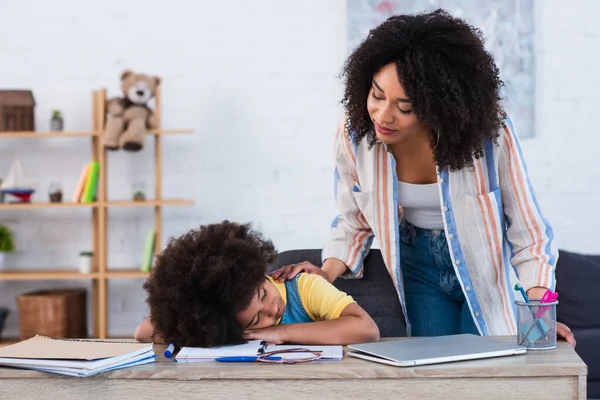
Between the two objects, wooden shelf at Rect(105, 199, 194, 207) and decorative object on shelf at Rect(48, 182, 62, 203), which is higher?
decorative object on shelf at Rect(48, 182, 62, 203)

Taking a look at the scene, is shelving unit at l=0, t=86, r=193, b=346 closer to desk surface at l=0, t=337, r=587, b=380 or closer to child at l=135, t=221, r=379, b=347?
child at l=135, t=221, r=379, b=347

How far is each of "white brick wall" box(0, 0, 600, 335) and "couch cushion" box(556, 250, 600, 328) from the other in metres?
1.29

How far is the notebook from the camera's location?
1.24 m

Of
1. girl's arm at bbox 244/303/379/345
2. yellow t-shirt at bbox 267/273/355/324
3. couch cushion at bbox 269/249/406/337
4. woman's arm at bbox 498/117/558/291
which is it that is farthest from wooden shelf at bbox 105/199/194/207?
girl's arm at bbox 244/303/379/345

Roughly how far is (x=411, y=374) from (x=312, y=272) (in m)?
0.67

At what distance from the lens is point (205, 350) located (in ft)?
4.54

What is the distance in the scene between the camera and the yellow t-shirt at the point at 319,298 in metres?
1.66

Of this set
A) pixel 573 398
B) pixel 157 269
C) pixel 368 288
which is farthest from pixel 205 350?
pixel 368 288

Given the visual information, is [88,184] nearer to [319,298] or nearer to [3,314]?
[3,314]

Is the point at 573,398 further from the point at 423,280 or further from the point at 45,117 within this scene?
the point at 45,117

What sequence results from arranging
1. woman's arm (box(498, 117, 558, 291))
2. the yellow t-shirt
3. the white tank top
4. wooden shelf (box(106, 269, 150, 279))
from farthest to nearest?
wooden shelf (box(106, 269, 150, 279))
the white tank top
woman's arm (box(498, 117, 558, 291))
the yellow t-shirt

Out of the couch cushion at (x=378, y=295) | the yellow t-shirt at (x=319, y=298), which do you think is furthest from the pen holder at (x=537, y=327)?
the couch cushion at (x=378, y=295)

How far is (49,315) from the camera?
3.83m

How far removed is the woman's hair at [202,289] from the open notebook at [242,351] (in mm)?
32
